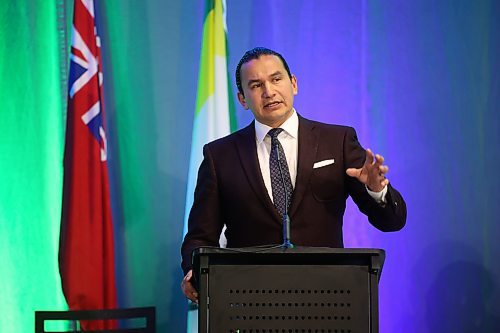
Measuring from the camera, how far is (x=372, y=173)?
1942mm

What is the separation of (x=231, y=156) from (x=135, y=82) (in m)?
1.63

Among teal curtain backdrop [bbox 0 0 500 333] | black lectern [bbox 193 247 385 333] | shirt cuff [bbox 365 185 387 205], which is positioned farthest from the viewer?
teal curtain backdrop [bbox 0 0 500 333]

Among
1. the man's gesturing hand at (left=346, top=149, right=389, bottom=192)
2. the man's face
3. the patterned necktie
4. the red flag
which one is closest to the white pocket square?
the patterned necktie

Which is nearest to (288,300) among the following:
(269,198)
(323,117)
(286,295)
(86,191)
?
(286,295)

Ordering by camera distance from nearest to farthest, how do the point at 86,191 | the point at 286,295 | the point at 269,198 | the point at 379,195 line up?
the point at 286,295 < the point at 379,195 < the point at 269,198 < the point at 86,191

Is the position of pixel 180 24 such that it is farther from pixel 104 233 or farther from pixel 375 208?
pixel 375 208

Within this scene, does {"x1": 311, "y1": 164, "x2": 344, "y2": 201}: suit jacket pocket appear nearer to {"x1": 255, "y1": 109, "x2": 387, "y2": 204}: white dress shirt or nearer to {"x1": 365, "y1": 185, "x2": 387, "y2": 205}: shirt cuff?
{"x1": 255, "y1": 109, "x2": 387, "y2": 204}: white dress shirt

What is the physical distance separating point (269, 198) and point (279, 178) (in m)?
0.09

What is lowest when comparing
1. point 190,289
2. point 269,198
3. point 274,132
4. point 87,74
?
point 190,289

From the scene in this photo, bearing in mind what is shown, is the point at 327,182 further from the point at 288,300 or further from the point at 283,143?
the point at 288,300

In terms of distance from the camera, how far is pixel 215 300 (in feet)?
5.13

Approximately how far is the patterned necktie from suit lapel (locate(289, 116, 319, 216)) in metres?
0.04

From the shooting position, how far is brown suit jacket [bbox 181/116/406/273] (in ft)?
7.62

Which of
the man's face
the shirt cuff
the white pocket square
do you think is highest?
the man's face
